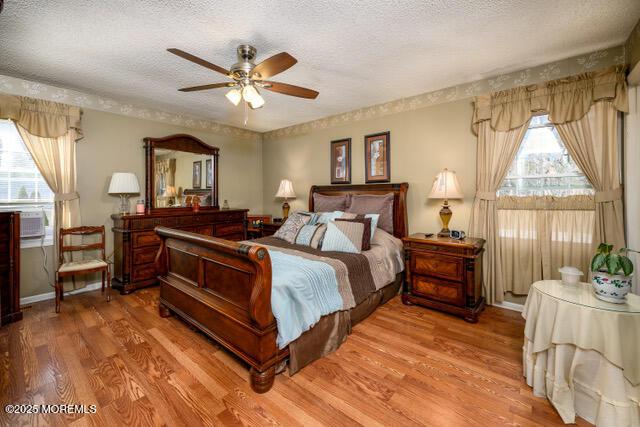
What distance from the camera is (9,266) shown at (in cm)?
267

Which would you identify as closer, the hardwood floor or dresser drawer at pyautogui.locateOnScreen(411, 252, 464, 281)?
the hardwood floor

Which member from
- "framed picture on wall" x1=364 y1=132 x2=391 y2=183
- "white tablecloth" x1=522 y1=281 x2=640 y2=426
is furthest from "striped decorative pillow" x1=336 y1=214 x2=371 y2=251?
"white tablecloth" x1=522 y1=281 x2=640 y2=426

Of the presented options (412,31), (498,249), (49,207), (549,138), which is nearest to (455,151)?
(549,138)

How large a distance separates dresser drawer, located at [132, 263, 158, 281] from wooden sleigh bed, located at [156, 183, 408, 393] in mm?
1086

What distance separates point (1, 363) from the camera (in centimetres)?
201

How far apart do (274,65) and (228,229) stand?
3.18m

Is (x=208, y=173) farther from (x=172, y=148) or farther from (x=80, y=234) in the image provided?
(x=80, y=234)

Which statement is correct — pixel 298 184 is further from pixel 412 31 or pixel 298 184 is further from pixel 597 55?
pixel 597 55

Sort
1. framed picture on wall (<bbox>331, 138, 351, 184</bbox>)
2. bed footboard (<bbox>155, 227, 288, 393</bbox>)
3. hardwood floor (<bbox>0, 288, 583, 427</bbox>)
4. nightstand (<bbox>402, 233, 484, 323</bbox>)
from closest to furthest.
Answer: hardwood floor (<bbox>0, 288, 583, 427</bbox>) < bed footboard (<bbox>155, 227, 288, 393</bbox>) < nightstand (<bbox>402, 233, 484, 323</bbox>) < framed picture on wall (<bbox>331, 138, 351, 184</bbox>)

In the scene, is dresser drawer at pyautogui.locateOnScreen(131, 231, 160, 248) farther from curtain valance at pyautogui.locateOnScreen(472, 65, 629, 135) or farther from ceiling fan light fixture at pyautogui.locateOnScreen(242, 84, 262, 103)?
curtain valance at pyautogui.locateOnScreen(472, 65, 629, 135)

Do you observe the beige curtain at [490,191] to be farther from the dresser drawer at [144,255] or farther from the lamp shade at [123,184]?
the lamp shade at [123,184]

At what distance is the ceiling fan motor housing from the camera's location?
7.08 feet

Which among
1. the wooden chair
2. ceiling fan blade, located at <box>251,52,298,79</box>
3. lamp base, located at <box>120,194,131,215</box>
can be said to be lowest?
the wooden chair

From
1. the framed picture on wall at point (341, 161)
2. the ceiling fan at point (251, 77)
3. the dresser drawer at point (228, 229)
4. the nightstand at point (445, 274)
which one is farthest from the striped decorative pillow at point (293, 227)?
the ceiling fan at point (251, 77)
